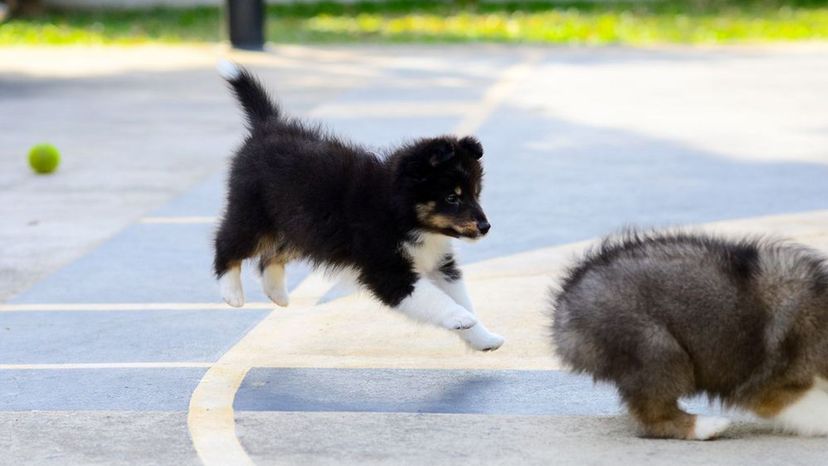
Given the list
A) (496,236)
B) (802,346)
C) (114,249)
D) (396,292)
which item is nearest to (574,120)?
(496,236)

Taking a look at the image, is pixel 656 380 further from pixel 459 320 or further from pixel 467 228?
pixel 467 228

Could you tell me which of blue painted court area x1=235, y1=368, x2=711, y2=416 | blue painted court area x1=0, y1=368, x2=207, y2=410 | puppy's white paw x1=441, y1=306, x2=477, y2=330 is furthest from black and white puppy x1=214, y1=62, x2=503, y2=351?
blue painted court area x1=0, y1=368, x2=207, y2=410

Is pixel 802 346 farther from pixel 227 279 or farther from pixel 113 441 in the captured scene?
pixel 227 279

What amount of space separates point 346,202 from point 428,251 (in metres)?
0.46

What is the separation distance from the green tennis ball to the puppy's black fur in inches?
201

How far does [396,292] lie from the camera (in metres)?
6.44

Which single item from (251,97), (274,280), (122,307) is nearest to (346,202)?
(274,280)

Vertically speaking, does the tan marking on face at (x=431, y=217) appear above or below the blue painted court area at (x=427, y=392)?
above

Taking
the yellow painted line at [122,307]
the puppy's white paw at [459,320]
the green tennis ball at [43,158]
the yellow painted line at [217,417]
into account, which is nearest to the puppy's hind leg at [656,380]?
the puppy's white paw at [459,320]

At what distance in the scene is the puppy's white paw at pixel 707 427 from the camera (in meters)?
5.35

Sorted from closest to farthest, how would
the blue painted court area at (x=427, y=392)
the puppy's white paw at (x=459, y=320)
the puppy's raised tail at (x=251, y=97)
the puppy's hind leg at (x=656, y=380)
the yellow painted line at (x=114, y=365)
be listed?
the puppy's hind leg at (x=656, y=380) < the blue painted court area at (x=427, y=392) < the puppy's white paw at (x=459, y=320) < the yellow painted line at (x=114, y=365) < the puppy's raised tail at (x=251, y=97)

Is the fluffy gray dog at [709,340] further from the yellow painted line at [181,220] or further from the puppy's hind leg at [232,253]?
the yellow painted line at [181,220]

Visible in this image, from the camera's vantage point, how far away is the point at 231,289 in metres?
7.45

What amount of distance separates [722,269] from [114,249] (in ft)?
16.6
